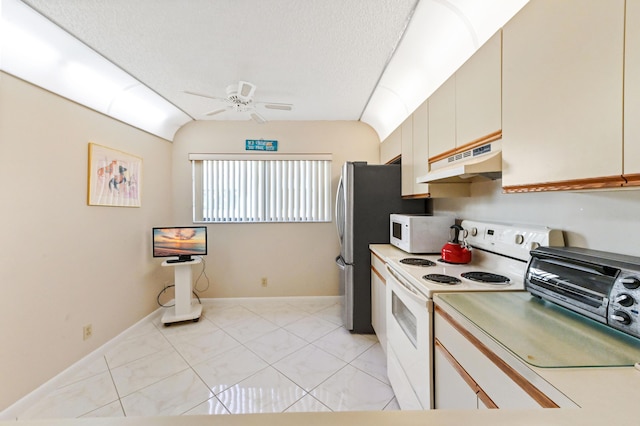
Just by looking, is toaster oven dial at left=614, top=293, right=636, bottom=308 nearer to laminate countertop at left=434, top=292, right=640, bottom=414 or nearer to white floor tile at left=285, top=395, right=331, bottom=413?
laminate countertop at left=434, top=292, right=640, bottom=414

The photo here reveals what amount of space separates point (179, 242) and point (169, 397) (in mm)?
1557

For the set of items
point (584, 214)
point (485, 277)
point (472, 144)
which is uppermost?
point (472, 144)

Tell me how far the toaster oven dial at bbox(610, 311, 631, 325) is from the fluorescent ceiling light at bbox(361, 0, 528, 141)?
136cm

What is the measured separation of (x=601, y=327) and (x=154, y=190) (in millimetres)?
3707

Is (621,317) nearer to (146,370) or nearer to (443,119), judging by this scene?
(443,119)

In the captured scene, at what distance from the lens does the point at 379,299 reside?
217 centimetres

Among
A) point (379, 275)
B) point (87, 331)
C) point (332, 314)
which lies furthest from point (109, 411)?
point (379, 275)

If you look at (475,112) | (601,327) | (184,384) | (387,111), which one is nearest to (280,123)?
(387,111)

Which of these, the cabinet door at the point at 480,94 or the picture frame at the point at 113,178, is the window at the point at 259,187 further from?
the cabinet door at the point at 480,94

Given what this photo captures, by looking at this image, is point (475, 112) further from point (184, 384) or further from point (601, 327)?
point (184, 384)

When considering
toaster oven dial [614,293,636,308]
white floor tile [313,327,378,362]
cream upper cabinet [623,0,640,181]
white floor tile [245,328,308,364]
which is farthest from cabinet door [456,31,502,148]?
white floor tile [245,328,308,364]

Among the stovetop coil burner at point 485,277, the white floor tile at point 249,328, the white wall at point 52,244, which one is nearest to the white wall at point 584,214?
the stovetop coil burner at point 485,277

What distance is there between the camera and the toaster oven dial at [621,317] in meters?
0.71

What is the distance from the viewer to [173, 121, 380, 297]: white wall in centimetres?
320
